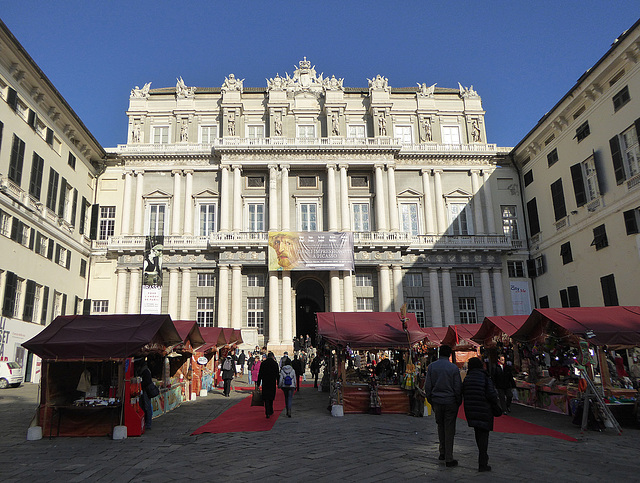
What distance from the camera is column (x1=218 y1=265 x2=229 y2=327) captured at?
108ft

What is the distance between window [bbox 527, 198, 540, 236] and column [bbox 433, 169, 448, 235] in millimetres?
5934

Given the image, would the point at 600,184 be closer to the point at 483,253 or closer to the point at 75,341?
the point at 483,253

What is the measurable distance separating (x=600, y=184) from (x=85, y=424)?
25.6 metres

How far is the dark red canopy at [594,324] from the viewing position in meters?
13.0

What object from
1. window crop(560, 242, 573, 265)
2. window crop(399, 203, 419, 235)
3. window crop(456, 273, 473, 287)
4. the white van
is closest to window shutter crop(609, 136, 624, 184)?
window crop(560, 242, 573, 265)

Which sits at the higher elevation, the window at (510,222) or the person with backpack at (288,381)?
the window at (510,222)

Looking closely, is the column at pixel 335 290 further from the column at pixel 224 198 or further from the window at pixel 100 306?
the window at pixel 100 306

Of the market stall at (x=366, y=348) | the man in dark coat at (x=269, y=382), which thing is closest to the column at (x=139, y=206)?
the market stall at (x=366, y=348)

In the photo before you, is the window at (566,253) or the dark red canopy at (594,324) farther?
the window at (566,253)

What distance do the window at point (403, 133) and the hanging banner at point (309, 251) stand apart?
10.2 meters

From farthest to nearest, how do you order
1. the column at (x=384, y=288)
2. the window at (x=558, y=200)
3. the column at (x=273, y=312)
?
the column at (x=384, y=288)
the column at (x=273, y=312)
the window at (x=558, y=200)

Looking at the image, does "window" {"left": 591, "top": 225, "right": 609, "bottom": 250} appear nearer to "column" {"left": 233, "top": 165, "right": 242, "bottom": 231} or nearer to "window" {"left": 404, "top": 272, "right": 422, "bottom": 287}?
"window" {"left": 404, "top": 272, "right": 422, "bottom": 287}

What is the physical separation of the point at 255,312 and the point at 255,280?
86.9 inches

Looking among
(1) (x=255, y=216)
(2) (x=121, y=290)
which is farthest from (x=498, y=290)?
(2) (x=121, y=290)
